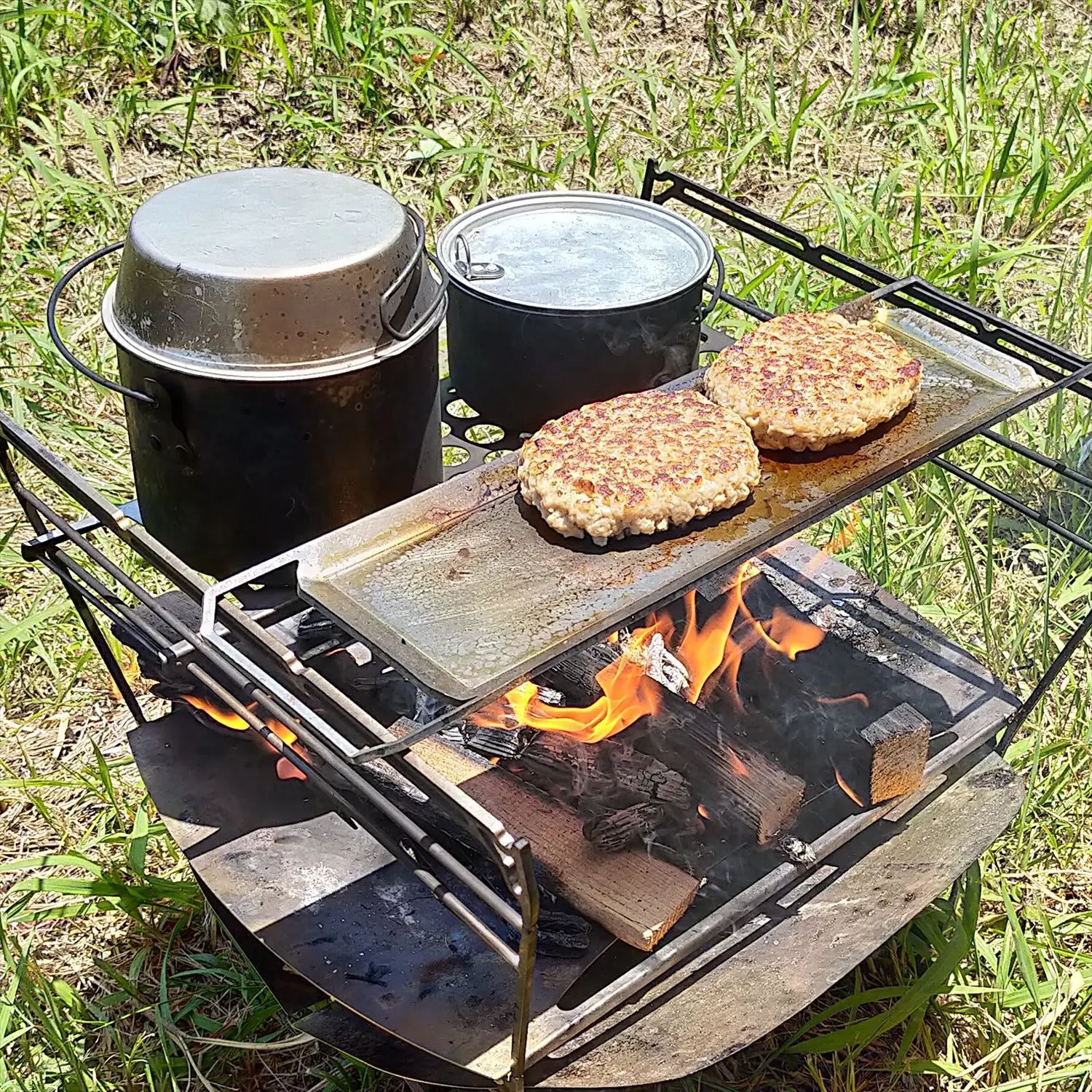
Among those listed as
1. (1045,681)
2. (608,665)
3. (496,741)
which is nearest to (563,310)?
(608,665)

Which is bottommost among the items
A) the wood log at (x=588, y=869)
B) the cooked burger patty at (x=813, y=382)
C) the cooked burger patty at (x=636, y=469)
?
the wood log at (x=588, y=869)

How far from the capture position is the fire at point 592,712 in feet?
9.00

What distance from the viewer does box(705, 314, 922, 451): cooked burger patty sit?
2.34 metres

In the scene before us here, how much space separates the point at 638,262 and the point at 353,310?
950 mm

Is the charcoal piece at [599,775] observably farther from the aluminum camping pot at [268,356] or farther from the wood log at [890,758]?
the aluminum camping pot at [268,356]

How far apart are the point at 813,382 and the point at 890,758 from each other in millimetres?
964

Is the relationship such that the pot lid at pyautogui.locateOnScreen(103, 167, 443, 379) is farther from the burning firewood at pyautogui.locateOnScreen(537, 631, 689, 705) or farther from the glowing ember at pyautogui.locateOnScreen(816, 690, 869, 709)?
the glowing ember at pyautogui.locateOnScreen(816, 690, 869, 709)

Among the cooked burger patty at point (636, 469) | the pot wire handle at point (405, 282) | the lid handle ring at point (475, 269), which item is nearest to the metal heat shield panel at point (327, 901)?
the cooked burger patty at point (636, 469)

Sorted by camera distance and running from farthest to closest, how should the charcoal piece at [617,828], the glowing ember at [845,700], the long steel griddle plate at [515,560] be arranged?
the glowing ember at [845,700]
the charcoal piece at [617,828]
the long steel griddle plate at [515,560]

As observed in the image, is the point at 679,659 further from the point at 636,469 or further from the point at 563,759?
the point at 636,469

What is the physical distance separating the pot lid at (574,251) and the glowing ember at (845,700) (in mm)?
1179

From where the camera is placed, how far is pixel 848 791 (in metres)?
2.83

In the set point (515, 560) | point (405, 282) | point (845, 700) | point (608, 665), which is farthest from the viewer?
point (845, 700)

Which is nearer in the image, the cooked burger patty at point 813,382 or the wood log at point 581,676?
the cooked burger patty at point 813,382
